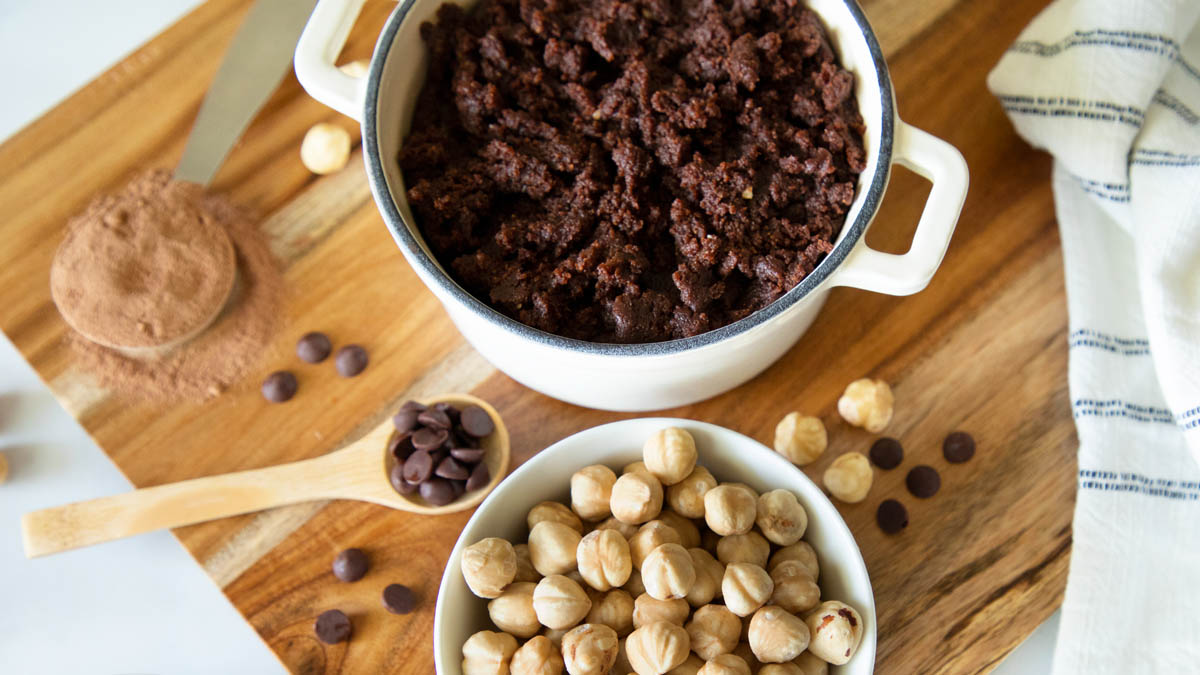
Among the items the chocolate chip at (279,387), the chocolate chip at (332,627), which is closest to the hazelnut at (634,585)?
the chocolate chip at (332,627)

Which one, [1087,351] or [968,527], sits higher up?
[1087,351]

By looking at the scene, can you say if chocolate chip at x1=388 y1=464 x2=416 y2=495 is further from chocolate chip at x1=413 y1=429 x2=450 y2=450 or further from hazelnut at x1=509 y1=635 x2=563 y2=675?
hazelnut at x1=509 y1=635 x2=563 y2=675

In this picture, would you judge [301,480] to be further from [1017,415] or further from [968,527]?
[1017,415]

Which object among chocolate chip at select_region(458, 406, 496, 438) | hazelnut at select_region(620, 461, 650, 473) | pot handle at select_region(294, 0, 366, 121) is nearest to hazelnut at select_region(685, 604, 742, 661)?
hazelnut at select_region(620, 461, 650, 473)

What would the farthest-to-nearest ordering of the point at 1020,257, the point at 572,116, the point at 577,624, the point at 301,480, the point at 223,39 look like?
the point at 223,39
the point at 1020,257
the point at 301,480
the point at 572,116
the point at 577,624

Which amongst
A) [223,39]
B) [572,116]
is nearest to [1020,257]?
[572,116]

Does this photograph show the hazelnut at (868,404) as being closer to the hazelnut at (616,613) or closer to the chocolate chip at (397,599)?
the hazelnut at (616,613)
